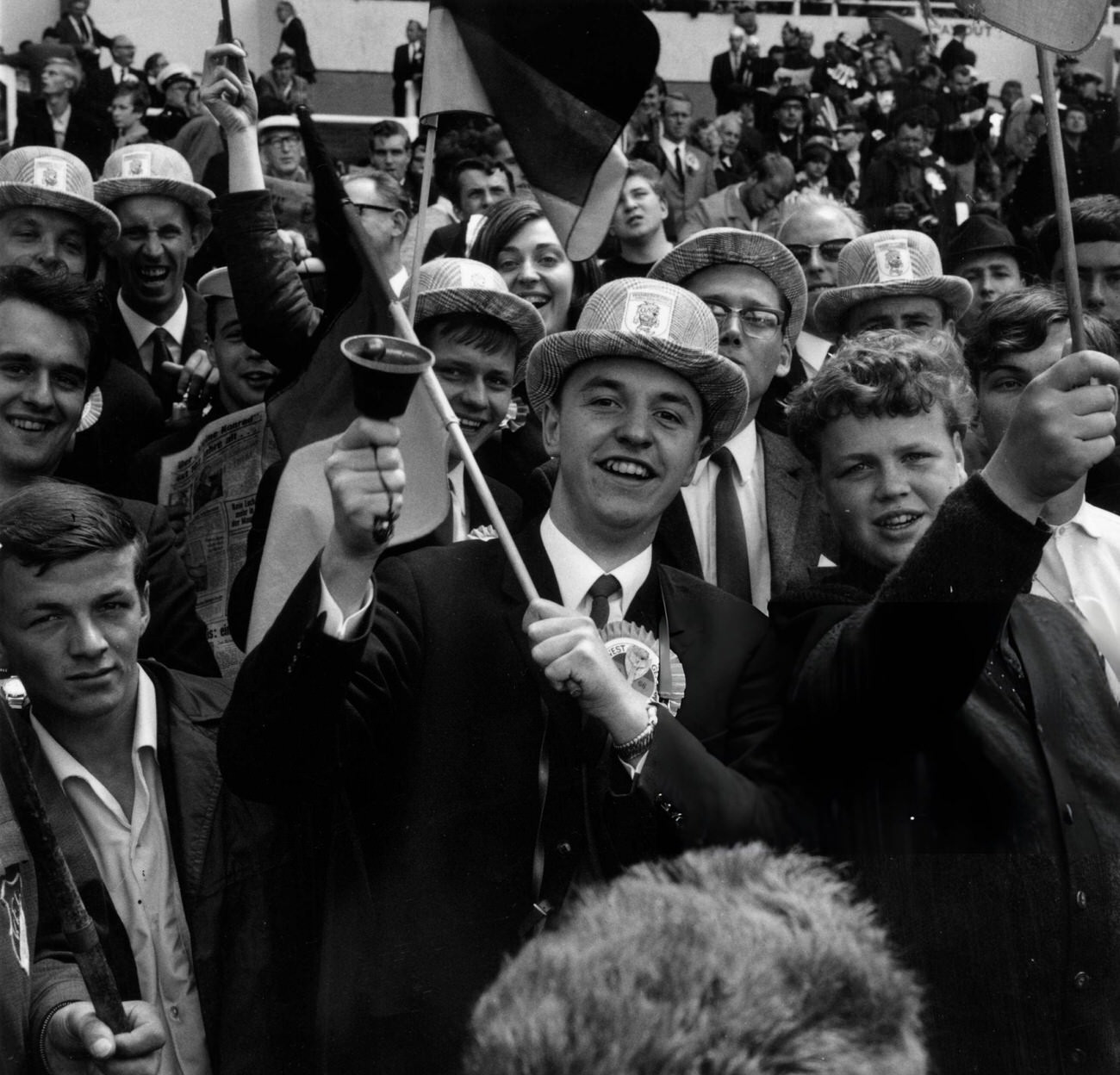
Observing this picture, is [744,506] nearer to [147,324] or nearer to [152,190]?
[147,324]

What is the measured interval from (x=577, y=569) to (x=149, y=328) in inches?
103

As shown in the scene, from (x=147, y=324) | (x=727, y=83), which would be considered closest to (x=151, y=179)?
(x=147, y=324)

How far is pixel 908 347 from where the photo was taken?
3145 millimetres

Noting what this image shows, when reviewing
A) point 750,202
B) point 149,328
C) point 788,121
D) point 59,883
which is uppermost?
point 788,121

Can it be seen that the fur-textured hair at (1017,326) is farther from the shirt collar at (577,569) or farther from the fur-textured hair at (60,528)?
the fur-textured hair at (60,528)

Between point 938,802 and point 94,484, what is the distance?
90.5 inches

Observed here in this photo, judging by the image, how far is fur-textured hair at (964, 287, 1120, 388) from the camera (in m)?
3.66

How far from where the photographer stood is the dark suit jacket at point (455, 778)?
98.4 inches

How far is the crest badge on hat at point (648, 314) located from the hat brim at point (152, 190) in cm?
234

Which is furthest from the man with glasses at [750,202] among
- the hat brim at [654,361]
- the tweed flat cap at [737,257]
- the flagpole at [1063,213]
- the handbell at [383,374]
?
the handbell at [383,374]

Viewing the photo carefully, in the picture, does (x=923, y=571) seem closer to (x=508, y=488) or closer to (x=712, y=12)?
(x=508, y=488)

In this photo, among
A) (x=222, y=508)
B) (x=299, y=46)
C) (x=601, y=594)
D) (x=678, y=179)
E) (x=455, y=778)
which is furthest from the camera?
(x=678, y=179)

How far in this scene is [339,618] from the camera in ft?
7.89

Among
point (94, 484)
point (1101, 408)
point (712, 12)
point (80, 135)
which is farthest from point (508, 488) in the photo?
point (712, 12)
